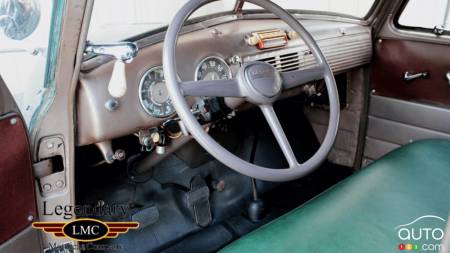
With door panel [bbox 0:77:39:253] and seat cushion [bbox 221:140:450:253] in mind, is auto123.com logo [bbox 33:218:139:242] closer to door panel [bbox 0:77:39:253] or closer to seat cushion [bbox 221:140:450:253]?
door panel [bbox 0:77:39:253]

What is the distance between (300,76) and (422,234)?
565mm

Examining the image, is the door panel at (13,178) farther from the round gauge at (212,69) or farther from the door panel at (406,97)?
the door panel at (406,97)

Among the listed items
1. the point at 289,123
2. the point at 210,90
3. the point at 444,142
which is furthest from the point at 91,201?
the point at 444,142

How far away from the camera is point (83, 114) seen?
3.49 feet

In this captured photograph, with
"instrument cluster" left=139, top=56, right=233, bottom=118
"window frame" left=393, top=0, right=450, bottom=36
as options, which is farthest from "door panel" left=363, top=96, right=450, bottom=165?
"instrument cluster" left=139, top=56, right=233, bottom=118

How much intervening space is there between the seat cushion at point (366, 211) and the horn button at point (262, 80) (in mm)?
355

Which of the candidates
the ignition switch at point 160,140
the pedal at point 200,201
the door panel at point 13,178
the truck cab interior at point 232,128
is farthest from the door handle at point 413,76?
the door panel at point 13,178

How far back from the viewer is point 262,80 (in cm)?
111

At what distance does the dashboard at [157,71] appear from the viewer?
1.07m

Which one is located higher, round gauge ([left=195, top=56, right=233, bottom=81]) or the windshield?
the windshield

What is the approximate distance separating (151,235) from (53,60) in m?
0.95

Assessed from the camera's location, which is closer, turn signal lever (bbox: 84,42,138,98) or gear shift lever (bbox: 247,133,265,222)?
turn signal lever (bbox: 84,42,138,98)

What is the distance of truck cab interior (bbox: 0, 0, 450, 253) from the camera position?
0.97m

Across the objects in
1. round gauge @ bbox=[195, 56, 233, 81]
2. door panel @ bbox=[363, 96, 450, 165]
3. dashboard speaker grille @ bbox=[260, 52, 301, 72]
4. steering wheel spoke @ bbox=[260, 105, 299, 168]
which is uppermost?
round gauge @ bbox=[195, 56, 233, 81]
